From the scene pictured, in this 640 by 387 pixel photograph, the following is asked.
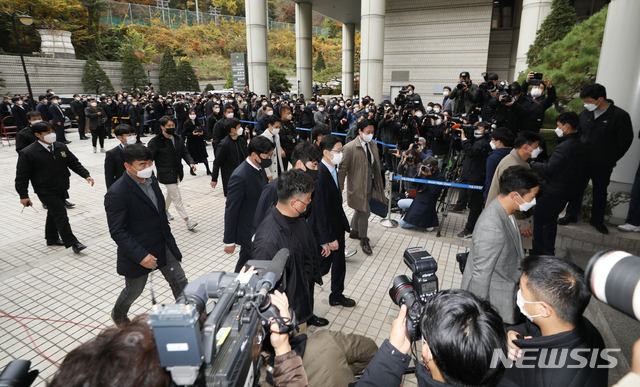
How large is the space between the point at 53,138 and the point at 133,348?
219 inches

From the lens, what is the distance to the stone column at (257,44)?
19.1 metres

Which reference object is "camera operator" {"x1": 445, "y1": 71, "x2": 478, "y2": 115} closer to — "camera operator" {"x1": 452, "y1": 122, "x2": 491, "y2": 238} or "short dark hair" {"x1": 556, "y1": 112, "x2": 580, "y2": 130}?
"camera operator" {"x1": 452, "y1": 122, "x2": 491, "y2": 238}

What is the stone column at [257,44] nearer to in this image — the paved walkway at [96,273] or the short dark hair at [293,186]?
the paved walkway at [96,273]

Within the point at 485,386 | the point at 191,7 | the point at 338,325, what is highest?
the point at 191,7

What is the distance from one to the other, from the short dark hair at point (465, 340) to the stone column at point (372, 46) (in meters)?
17.9

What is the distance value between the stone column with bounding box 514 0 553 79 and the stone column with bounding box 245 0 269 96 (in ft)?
41.9

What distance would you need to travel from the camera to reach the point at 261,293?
4.81 ft

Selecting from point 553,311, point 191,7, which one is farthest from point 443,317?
point 191,7

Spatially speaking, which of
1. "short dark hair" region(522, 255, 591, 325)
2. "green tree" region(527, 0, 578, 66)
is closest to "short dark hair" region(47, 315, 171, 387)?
"short dark hair" region(522, 255, 591, 325)

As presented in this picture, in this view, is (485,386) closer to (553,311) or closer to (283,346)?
(553,311)

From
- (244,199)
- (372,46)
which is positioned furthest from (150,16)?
(244,199)

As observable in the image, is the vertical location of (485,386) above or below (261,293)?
below

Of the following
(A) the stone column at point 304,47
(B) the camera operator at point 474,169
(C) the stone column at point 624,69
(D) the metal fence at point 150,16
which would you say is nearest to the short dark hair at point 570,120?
(B) the camera operator at point 474,169

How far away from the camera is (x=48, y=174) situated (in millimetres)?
5262
